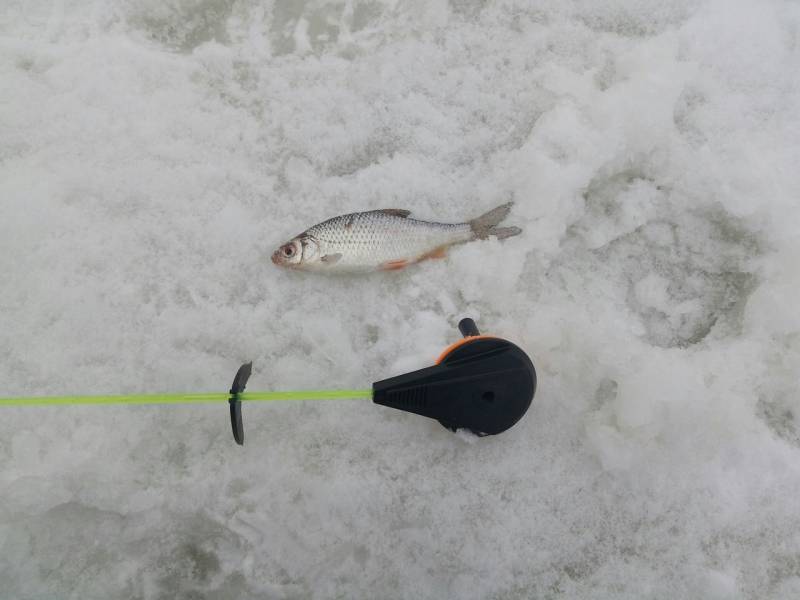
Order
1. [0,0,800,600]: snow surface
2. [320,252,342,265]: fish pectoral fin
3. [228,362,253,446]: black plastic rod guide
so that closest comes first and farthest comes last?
1. [228,362,253,446]: black plastic rod guide
2. [0,0,800,600]: snow surface
3. [320,252,342,265]: fish pectoral fin

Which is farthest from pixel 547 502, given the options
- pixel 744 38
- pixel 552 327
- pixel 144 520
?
pixel 744 38

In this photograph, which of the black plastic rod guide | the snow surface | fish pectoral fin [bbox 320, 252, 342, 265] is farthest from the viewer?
fish pectoral fin [bbox 320, 252, 342, 265]

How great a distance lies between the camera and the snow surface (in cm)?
224

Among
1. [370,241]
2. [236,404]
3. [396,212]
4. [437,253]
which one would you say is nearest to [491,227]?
[437,253]

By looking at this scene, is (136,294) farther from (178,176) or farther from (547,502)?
(547,502)

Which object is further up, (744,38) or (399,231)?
(744,38)

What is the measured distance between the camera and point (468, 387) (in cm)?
204

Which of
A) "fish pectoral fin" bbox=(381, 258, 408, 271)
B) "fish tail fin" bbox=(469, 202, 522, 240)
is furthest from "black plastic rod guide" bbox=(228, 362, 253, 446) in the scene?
"fish tail fin" bbox=(469, 202, 522, 240)

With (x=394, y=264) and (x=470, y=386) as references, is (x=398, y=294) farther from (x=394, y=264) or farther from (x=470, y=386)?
(x=470, y=386)

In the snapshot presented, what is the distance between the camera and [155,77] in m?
2.70

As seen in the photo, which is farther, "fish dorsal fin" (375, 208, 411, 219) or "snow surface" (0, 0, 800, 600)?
"fish dorsal fin" (375, 208, 411, 219)

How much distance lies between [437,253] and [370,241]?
1.02 feet

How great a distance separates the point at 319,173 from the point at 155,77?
0.97 metres

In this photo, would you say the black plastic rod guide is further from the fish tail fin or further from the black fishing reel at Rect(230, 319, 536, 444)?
the fish tail fin
